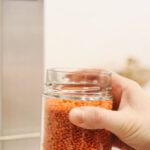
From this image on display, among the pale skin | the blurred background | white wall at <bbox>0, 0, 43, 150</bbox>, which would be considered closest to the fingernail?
the pale skin

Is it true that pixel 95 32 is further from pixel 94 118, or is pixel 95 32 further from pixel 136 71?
pixel 94 118

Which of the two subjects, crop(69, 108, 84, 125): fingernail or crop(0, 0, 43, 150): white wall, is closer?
crop(69, 108, 84, 125): fingernail

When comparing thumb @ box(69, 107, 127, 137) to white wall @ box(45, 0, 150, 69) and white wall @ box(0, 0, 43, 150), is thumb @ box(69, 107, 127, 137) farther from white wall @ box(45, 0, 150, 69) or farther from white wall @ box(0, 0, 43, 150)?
white wall @ box(0, 0, 43, 150)

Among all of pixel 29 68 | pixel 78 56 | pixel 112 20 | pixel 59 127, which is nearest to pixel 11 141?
pixel 29 68

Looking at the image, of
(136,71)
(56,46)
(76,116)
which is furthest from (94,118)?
(136,71)

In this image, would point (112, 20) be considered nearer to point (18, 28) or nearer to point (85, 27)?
point (85, 27)
